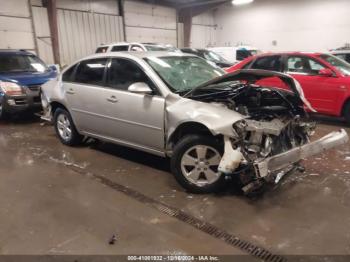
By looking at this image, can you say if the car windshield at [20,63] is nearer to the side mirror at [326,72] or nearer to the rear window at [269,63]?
the rear window at [269,63]

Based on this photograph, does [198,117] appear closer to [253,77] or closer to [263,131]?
[263,131]

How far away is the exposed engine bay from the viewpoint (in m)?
2.96

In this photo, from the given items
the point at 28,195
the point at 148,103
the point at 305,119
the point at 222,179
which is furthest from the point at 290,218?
the point at 28,195

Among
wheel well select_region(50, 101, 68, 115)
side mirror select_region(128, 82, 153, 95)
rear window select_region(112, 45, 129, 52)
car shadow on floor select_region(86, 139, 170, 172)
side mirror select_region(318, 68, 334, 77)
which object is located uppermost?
rear window select_region(112, 45, 129, 52)

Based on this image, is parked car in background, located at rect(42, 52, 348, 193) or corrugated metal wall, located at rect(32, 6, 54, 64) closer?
parked car in background, located at rect(42, 52, 348, 193)

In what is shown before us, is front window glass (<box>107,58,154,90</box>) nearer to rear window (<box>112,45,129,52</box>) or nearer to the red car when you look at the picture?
the red car

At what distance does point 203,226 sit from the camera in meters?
2.78

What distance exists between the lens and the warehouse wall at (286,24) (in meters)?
15.5

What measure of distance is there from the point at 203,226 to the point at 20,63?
684cm

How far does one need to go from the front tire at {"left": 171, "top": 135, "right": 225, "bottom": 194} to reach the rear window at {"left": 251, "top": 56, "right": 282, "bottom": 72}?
4.07m

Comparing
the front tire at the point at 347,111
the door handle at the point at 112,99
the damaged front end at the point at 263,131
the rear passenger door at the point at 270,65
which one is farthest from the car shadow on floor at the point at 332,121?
the door handle at the point at 112,99

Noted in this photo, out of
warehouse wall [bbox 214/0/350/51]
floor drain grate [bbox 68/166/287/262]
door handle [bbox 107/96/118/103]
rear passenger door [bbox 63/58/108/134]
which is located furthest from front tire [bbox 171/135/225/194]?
warehouse wall [bbox 214/0/350/51]

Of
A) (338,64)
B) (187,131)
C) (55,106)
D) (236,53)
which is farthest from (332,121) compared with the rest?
(236,53)

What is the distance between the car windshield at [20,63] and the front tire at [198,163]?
19.1ft
